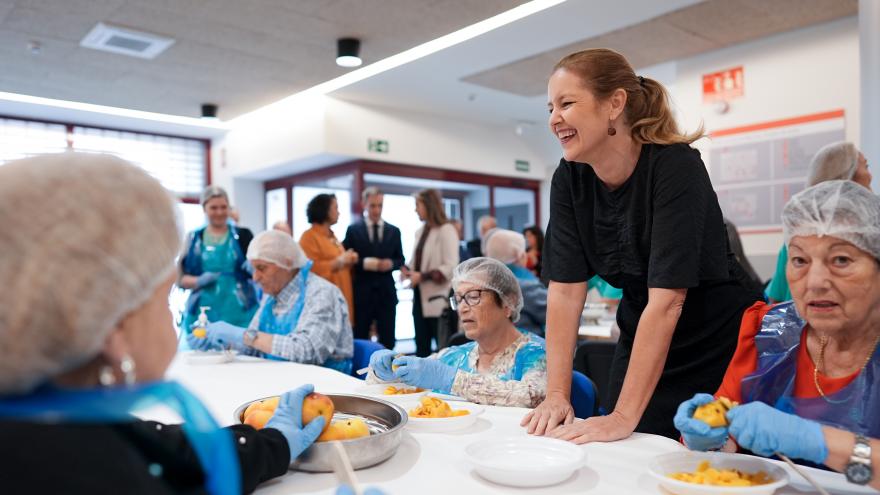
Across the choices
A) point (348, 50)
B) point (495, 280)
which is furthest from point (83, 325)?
point (348, 50)

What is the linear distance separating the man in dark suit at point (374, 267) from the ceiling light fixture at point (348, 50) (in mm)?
1034

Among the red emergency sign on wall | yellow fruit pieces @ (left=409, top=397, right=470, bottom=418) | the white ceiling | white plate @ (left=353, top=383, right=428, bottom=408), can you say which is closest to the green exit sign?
the white ceiling

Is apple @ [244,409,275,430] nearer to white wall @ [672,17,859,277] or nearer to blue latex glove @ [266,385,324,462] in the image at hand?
blue latex glove @ [266,385,324,462]

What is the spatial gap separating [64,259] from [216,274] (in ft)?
11.2

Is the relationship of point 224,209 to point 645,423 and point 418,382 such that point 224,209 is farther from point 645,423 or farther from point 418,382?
point 645,423

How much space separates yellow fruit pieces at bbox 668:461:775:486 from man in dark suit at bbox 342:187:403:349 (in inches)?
164

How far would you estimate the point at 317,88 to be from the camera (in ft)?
21.3

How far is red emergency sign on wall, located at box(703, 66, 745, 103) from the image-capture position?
4.99 m

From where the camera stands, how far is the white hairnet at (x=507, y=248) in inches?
159

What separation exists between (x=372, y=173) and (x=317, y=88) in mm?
1074

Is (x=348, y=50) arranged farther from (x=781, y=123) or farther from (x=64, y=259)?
(x=64, y=259)

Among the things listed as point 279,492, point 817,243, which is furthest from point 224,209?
point 817,243

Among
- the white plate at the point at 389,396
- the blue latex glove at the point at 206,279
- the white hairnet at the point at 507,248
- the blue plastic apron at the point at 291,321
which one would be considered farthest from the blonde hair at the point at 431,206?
the white plate at the point at 389,396

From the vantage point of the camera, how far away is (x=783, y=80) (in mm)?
4766
